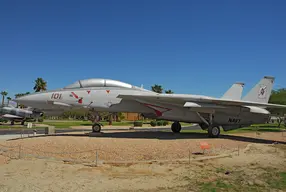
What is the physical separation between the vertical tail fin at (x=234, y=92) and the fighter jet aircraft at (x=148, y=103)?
262cm

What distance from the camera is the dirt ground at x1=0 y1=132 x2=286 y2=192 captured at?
6098 millimetres

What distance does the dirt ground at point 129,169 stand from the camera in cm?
610

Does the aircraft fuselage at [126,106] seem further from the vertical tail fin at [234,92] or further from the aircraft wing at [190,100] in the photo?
the vertical tail fin at [234,92]

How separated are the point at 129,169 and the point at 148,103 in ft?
26.3

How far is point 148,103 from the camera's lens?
15.6m

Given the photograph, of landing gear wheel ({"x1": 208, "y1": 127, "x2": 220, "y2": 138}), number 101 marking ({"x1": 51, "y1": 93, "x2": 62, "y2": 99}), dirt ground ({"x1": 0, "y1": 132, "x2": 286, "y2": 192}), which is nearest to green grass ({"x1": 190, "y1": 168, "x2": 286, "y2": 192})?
dirt ground ({"x1": 0, "y1": 132, "x2": 286, "y2": 192})

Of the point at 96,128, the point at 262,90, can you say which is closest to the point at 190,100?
the point at 96,128

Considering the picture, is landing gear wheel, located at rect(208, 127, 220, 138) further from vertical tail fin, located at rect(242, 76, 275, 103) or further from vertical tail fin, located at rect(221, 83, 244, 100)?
vertical tail fin, located at rect(242, 76, 275, 103)

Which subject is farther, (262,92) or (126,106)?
(262,92)

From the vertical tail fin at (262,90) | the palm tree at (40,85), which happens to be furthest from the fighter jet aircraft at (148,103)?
the palm tree at (40,85)

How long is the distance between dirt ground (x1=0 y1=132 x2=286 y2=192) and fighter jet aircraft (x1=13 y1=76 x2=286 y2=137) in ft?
10.6

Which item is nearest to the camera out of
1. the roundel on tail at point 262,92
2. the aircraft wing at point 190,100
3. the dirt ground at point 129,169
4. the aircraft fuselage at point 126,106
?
the dirt ground at point 129,169

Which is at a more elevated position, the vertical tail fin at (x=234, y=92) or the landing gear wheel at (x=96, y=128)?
the vertical tail fin at (x=234, y=92)

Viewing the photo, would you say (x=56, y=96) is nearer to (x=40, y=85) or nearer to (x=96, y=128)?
(x=96, y=128)
